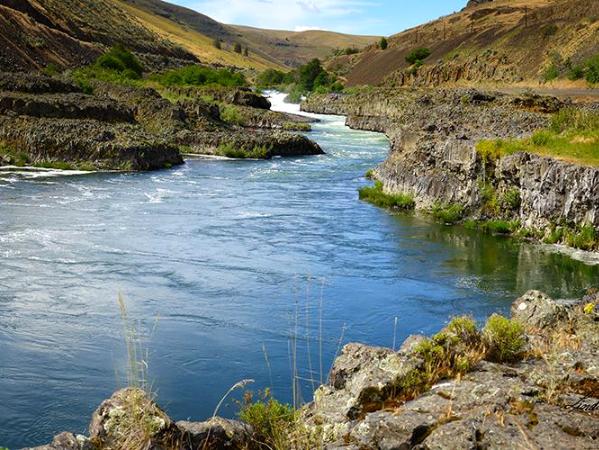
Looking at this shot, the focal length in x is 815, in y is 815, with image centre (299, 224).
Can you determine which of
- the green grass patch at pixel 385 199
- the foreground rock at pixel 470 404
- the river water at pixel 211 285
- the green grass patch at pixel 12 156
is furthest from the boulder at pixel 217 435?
the green grass patch at pixel 12 156

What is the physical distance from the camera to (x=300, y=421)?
777cm

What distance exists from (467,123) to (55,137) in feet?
72.8

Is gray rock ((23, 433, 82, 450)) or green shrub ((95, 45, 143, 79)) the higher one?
green shrub ((95, 45, 143, 79))

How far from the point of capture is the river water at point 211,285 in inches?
549

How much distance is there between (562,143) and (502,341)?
71.8 ft

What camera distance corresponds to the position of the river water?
45.8ft

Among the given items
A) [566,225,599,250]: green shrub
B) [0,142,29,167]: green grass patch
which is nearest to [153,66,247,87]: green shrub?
[0,142,29,167]: green grass patch

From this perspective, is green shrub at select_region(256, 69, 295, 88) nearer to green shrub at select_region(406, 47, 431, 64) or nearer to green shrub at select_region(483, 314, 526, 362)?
green shrub at select_region(406, 47, 431, 64)

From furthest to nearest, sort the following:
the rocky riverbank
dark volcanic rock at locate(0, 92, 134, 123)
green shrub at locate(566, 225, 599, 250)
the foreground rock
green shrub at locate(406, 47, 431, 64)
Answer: green shrub at locate(406, 47, 431, 64) → dark volcanic rock at locate(0, 92, 134, 123) → the rocky riverbank → green shrub at locate(566, 225, 599, 250) → the foreground rock

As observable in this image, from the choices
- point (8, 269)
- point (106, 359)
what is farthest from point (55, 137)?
point (106, 359)

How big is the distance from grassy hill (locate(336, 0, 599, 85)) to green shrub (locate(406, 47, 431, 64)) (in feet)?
4.01

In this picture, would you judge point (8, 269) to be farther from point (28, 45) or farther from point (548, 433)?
point (28, 45)

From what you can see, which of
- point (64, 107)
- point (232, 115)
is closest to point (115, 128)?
point (64, 107)

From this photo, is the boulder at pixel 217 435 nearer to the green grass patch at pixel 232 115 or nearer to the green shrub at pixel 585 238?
the green shrub at pixel 585 238
